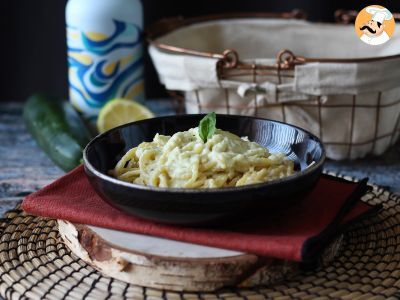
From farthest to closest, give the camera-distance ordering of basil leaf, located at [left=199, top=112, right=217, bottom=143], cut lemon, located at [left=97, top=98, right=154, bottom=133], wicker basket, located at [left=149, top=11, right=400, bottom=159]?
cut lemon, located at [left=97, top=98, right=154, bottom=133], wicker basket, located at [left=149, top=11, right=400, bottom=159], basil leaf, located at [left=199, top=112, right=217, bottom=143]

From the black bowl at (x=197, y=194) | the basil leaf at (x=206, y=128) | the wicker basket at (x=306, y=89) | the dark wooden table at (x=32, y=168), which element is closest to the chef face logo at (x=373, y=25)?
the wicker basket at (x=306, y=89)

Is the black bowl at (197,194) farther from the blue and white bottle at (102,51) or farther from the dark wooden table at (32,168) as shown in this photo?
the blue and white bottle at (102,51)

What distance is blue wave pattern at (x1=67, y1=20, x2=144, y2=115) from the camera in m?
1.95

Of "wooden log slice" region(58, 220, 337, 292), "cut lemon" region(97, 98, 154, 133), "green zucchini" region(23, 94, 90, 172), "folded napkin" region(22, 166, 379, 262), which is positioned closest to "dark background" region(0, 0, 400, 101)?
"green zucchini" region(23, 94, 90, 172)

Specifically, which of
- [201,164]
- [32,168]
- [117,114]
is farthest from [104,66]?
[201,164]

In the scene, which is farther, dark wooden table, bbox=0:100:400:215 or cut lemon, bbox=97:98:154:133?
cut lemon, bbox=97:98:154:133

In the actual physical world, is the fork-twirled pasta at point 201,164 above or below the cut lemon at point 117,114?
above

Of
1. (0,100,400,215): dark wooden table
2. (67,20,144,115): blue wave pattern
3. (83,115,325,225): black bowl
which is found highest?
(83,115,325,225): black bowl

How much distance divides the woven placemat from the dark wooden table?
0.98 ft

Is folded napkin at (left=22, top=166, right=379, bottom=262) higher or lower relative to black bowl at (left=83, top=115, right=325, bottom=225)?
lower

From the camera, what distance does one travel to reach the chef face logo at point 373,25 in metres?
1.62

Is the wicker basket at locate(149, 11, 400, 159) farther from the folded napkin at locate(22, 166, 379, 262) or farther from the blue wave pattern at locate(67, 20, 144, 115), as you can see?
the folded napkin at locate(22, 166, 379, 262)

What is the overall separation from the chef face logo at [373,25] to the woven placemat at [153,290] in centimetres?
60

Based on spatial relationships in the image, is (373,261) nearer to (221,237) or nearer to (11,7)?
(221,237)
